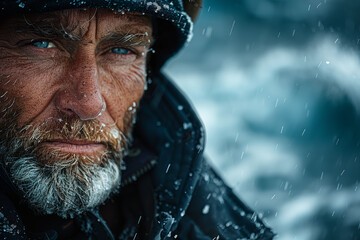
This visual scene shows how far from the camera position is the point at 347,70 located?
311cm

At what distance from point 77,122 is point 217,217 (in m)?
1.19

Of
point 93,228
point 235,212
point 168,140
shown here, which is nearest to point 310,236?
point 235,212

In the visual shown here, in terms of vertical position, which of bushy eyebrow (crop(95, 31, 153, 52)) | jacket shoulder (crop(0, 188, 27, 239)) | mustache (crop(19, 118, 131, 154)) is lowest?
jacket shoulder (crop(0, 188, 27, 239))

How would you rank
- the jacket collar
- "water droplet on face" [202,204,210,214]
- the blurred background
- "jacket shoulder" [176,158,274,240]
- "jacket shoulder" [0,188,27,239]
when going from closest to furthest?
"jacket shoulder" [0,188,27,239] < the jacket collar < "jacket shoulder" [176,158,274,240] < "water droplet on face" [202,204,210,214] < the blurred background

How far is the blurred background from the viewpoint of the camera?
3908 mm

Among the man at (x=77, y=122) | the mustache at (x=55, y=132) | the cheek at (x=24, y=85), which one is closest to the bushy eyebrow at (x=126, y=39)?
the man at (x=77, y=122)

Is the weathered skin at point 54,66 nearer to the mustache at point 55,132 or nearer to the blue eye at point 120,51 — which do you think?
the mustache at point 55,132

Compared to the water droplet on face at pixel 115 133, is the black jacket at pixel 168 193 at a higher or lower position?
lower

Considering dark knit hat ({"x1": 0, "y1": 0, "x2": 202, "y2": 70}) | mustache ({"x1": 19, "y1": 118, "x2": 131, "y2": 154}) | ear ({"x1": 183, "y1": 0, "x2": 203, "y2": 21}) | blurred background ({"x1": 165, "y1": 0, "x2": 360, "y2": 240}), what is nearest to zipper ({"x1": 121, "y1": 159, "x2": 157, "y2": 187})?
mustache ({"x1": 19, "y1": 118, "x2": 131, "y2": 154})

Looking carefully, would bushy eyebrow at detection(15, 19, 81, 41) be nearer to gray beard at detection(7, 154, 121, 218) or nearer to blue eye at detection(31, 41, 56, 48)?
blue eye at detection(31, 41, 56, 48)

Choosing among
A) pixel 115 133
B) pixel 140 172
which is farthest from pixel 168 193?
pixel 115 133

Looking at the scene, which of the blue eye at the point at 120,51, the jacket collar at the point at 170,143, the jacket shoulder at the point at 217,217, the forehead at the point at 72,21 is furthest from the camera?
the jacket shoulder at the point at 217,217

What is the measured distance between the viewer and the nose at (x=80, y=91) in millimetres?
1338

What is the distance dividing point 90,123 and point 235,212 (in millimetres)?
1226
